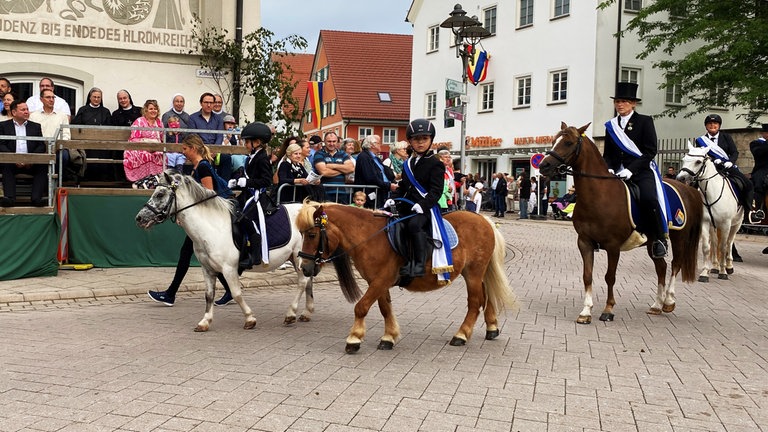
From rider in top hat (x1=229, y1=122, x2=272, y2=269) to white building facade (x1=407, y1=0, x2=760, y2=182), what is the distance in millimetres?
26298

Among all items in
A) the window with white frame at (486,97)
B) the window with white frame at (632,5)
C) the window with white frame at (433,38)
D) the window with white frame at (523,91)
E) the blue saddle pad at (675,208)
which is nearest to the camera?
the blue saddle pad at (675,208)

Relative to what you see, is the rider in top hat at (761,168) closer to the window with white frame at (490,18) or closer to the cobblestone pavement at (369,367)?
the cobblestone pavement at (369,367)

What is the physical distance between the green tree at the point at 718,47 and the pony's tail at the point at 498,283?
21301mm

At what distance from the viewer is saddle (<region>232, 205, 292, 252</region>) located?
806cm

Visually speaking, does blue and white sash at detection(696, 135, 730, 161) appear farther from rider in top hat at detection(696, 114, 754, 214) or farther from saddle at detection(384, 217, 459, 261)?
saddle at detection(384, 217, 459, 261)

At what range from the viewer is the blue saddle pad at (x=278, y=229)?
8.23 meters

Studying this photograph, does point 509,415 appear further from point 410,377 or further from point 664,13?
point 664,13

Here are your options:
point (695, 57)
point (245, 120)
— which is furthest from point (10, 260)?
point (695, 57)

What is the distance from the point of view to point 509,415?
16.7 ft

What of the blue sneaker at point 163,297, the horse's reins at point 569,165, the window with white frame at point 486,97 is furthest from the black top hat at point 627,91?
the window with white frame at point 486,97

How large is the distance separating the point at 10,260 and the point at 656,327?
8.64 metres

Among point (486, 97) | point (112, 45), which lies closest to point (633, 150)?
point (112, 45)

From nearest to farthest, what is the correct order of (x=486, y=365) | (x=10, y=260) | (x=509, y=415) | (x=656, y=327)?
1. (x=509, y=415)
2. (x=486, y=365)
3. (x=656, y=327)
4. (x=10, y=260)

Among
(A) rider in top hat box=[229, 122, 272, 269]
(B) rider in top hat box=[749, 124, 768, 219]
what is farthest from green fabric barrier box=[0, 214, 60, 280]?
(B) rider in top hat box=[749, 124, 768, 219]
